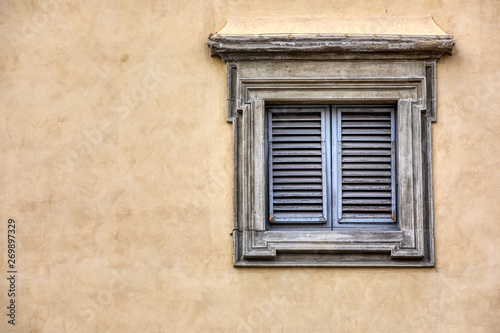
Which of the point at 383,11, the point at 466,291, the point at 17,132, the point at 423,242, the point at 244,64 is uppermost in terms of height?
the point at 383,11

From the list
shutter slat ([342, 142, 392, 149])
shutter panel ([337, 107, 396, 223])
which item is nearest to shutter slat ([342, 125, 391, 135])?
shutter panel ([337, 107, 396, 223])

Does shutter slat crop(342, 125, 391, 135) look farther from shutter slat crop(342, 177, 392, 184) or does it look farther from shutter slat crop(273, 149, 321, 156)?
shutter slat crop(342, 177, 392, 184)

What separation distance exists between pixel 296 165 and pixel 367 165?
0.69m

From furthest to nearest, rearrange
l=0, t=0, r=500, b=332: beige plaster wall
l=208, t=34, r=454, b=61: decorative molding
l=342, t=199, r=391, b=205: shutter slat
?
l=342, t=199, r=391, b=205: shutter slat, l=208, t=34, r=454, b=61: decorative molding, l=0, t=0, r=500, b=332: beige plaster wall

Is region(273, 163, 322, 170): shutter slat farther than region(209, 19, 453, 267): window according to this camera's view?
Yes

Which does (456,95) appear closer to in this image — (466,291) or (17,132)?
(466,291)

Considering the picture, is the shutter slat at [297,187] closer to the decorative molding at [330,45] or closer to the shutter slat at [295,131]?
the shutter slat at [295,131]

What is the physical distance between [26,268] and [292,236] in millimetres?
2535

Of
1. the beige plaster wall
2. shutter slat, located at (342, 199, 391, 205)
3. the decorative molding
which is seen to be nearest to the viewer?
the beige plaster wall

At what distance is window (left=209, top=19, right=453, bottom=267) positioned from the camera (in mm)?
7250

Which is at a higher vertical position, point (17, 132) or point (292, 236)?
point (17, 132)

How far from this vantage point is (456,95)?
7.41 meters

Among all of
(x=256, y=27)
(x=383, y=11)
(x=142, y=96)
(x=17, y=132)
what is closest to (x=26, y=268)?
(x=17, y=132)

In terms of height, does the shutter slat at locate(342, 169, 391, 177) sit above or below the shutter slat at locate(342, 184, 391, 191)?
above
